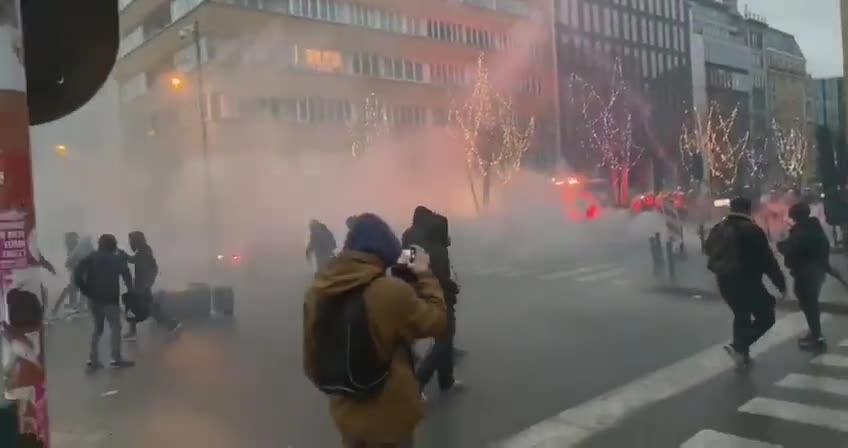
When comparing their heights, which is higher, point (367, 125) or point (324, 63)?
point (324, 63)

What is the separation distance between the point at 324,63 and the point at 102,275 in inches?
76.5

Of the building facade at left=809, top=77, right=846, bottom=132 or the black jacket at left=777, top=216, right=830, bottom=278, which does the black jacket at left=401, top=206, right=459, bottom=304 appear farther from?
the building facade at left=809, top=77, right=846, bottom=132

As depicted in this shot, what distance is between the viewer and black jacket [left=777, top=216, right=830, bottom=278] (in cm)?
426

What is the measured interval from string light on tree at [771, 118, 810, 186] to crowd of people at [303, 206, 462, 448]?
302cm

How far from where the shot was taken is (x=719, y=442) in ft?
9.65

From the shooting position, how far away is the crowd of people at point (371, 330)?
5.93 feet

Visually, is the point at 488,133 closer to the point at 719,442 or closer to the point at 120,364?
the point at 719,442

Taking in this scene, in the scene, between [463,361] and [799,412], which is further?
[463,361]

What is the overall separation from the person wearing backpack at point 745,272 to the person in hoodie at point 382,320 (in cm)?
243

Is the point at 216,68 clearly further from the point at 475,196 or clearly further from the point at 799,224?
the point at 799,224

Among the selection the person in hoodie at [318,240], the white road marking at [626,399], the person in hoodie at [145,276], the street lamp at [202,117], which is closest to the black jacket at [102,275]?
the person in hoodie at [145,276]

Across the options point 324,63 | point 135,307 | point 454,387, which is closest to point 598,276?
point 454,387

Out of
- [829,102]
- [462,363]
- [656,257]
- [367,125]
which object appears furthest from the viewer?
[656,257]

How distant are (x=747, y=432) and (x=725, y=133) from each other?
1633 millimetres
